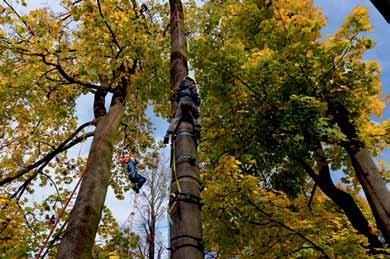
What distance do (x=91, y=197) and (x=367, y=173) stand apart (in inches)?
233

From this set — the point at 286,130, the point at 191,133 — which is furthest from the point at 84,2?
the point at 191,133

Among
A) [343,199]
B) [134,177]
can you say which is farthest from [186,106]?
[343,199]

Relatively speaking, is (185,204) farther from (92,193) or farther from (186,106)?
(92,193)

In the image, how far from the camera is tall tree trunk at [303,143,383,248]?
7832 mm

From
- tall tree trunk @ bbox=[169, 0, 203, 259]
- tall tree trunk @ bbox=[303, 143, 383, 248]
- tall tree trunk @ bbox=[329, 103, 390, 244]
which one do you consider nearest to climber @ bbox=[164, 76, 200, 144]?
tall tree trunk @ bbox=[169, 0, 203, 259]

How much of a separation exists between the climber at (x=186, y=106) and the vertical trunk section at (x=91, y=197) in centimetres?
243

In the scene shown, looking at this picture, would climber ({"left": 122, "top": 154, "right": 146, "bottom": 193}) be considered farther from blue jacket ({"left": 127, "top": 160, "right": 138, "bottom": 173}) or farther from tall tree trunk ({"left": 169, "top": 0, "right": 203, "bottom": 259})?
tall tree trunk ({"left": 169, "top": 0, "right": 203, "bottom": 259})

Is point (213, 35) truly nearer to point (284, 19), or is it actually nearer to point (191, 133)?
point (284, 19)

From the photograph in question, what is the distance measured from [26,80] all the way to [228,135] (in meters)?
4.93

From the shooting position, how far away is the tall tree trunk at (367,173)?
7.34 meters

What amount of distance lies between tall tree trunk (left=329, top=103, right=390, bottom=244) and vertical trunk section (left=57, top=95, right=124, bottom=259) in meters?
5.09

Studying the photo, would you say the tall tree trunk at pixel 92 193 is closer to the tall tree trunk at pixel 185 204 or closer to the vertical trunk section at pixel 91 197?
the vertical trunk section at pixel 91 197

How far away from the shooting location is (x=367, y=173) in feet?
26.3

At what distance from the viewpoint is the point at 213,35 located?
32.2 feet
